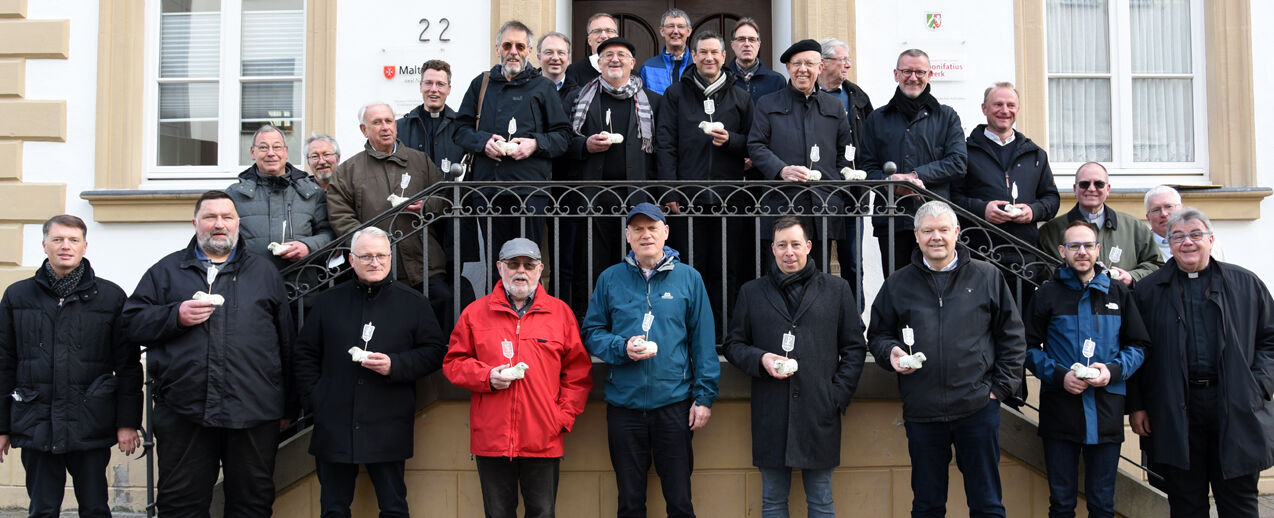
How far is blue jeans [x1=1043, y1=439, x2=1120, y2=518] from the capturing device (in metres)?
4.91

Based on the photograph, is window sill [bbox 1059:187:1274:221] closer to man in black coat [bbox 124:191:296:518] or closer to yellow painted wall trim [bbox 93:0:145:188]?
man in black coat [bbox 124:191:296:518]

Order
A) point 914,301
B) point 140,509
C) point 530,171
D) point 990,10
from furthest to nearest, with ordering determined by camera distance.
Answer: point 990,10 → point 140,509 → point 530,171 → point 914,301

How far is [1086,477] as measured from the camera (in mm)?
4980

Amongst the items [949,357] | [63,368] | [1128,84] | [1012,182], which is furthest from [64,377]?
[1128,84]

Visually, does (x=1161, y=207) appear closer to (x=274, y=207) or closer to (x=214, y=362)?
(x=274, y=207)

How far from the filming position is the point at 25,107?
303 inches

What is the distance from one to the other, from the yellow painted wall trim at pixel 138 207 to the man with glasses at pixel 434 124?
217 cm

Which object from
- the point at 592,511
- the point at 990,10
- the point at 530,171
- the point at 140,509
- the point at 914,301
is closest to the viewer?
the point at 914,301

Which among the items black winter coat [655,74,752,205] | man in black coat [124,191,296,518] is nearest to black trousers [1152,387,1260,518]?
black winter coat [655,74,752,205]

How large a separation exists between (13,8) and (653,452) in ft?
20.1

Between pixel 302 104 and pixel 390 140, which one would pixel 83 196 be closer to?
pixel 302 104

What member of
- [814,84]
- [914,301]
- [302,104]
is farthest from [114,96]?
[914,301]

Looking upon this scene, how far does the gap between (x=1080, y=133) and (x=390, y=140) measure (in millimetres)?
5138

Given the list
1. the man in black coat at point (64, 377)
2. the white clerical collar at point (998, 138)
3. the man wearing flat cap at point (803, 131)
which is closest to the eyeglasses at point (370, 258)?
the man in black coat at point (64, 377)
